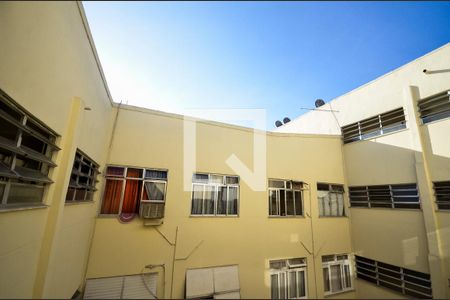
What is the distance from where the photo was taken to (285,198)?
7.12m

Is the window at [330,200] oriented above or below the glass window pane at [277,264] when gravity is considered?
above

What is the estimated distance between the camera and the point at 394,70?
6.84m

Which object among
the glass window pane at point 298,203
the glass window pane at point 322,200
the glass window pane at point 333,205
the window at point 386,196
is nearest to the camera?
the window at point 386,196

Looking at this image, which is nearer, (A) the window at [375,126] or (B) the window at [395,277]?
(B) the window at [395,277]

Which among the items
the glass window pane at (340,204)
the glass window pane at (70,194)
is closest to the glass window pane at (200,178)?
the glass window pane at (70,194)

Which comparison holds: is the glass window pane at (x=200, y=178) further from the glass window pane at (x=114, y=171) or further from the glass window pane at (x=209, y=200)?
the glass window pane at (x=114, y=171)

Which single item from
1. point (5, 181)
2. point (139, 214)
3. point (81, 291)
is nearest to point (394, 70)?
point (139, 214)

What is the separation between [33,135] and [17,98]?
20.5 inches

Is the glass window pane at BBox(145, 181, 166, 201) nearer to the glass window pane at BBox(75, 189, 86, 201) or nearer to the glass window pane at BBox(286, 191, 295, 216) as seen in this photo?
the glass window pane at BBox(75, 189, 86, 201)

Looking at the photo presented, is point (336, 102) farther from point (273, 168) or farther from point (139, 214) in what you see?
point (139, 214)

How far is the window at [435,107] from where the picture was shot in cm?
558

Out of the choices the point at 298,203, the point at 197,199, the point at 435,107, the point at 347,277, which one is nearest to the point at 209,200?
the point at 197,199

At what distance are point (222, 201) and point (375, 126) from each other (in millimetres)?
6200

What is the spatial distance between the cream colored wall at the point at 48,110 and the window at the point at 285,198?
540 cm
